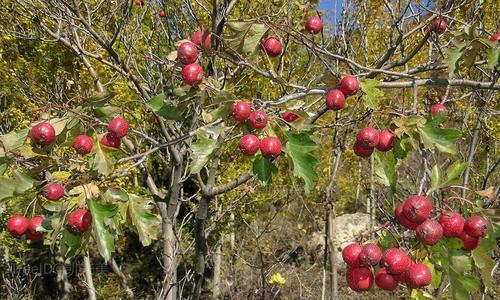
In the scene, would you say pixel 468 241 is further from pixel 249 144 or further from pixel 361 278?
pixel 249 144

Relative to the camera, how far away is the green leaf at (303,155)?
1687 millimetres

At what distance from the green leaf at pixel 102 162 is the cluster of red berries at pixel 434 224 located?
1097mm

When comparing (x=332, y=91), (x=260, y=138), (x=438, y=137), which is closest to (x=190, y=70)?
(x=260, y=138)

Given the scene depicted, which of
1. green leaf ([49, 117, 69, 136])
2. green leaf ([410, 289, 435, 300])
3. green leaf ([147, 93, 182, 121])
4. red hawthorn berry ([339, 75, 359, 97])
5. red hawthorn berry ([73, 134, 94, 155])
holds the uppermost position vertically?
red hawthorn berry ([339, 75, 359, 97])

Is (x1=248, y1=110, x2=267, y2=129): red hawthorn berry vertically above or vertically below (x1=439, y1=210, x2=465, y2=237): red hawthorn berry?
above

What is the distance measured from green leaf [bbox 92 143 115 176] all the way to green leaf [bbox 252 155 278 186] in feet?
1.85

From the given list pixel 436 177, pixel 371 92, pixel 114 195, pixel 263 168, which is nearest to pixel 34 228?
pixel 114 195

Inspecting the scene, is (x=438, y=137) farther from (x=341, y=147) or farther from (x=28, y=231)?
(x=341, y=147)

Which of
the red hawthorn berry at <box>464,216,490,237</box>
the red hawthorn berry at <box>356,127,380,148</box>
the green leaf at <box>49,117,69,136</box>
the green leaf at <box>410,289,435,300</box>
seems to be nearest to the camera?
the red hawthorn berry at <box>464,216,490,237</box>

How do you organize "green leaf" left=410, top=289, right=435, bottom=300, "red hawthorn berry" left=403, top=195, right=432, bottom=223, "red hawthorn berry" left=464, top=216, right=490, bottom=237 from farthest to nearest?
"green leaf" left=410, top=289, right=435, bottom=300, "red hawthorn berry" left=464, top=216, right=490, bottom=237, "red hawthorn berry" left=403, top=195, right=432, bottom=223

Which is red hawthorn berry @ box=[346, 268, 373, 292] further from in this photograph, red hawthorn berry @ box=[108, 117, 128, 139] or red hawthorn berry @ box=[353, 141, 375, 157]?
red hawthorn berry @ box=[108, 117, 128, 139]

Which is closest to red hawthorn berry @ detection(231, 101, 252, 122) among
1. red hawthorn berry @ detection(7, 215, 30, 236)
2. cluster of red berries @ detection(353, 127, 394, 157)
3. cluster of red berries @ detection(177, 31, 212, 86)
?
cluster of red berries @ detection(177, 31, 212, 86)

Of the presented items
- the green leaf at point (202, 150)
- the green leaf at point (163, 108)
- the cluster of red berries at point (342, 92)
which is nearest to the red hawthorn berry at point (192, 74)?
the green leaf at point (163, 108)

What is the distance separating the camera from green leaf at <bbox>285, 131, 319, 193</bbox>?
1.69 meters
